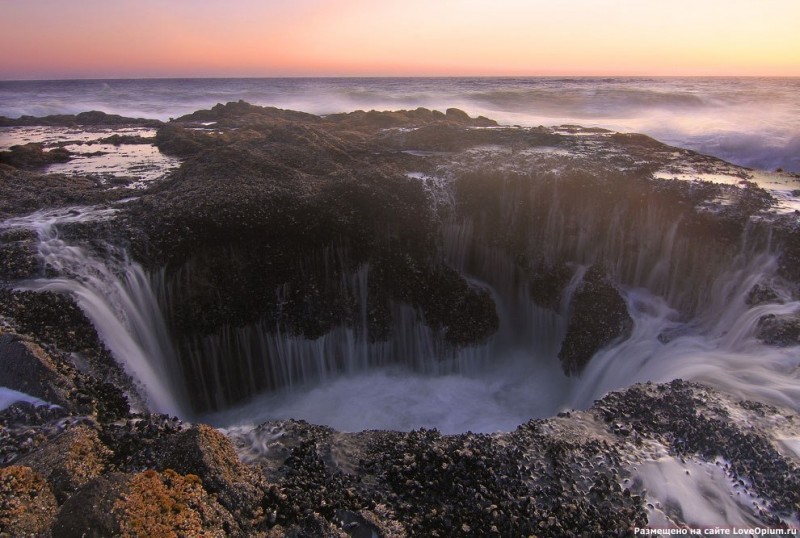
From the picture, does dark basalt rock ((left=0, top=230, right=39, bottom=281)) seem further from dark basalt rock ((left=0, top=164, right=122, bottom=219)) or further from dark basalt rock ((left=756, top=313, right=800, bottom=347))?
dark basalt rock ((left=756, top=313, right=800, bottom=347))

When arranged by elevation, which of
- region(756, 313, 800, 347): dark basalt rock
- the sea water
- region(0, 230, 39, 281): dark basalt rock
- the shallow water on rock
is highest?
the shallow water on rock

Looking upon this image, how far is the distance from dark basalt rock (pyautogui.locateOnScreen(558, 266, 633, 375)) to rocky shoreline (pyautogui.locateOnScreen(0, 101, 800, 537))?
59mm

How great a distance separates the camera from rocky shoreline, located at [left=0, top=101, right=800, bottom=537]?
5.42m

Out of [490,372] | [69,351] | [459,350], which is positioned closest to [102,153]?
[69,351]

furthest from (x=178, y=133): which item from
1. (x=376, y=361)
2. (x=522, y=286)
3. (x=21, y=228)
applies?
(x=522, y=286)

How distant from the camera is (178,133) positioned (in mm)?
22000

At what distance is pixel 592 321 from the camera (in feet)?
40.2

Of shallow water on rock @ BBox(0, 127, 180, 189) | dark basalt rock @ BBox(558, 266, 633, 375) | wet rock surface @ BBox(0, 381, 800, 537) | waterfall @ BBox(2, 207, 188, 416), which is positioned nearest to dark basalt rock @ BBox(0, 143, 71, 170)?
shallow water on rock @ BBox(0, 127, 180, 189)

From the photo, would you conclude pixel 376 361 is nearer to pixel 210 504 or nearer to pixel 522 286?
pixel 522 286

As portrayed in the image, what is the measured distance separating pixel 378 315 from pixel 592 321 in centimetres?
560

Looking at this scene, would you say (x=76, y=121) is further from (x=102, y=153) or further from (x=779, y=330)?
(x=779, y=330)

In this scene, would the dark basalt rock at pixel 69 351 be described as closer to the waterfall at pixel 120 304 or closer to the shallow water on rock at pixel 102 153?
the waterfall at pixel 120 304

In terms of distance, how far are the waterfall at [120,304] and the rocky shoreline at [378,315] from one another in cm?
28

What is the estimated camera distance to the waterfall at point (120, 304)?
30.6 ft
